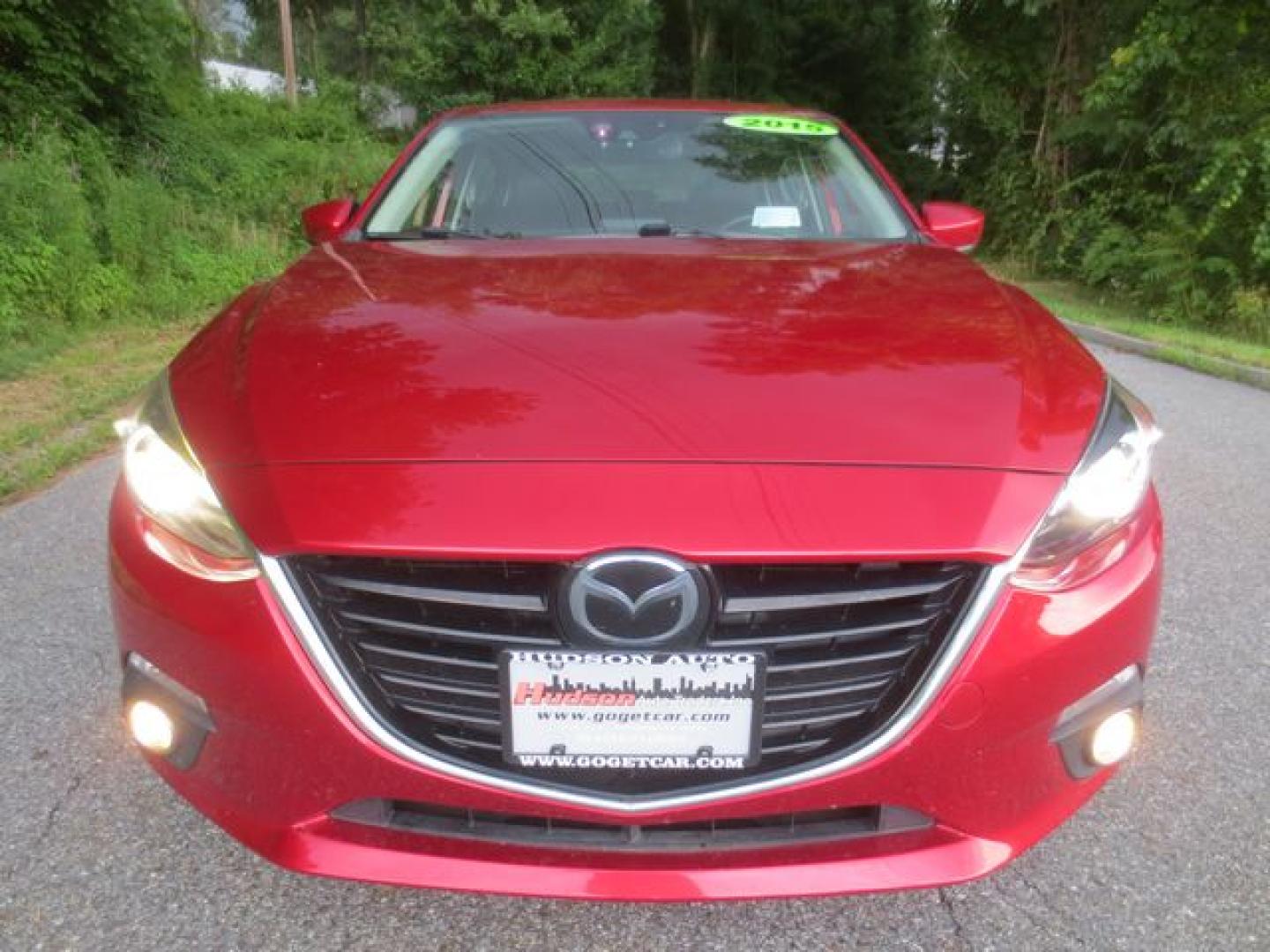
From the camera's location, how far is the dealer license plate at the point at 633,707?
1372mm

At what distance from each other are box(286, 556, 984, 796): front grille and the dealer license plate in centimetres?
2

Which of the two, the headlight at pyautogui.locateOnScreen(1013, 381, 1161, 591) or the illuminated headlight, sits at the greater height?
the headlight at pyautogui.locateOnScreen(1013, 381, 1161, 591)

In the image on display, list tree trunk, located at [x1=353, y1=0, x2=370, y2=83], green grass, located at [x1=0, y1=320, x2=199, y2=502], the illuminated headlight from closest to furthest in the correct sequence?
1. the illuminated headlight
2. green grass, located at [x1=0, y1=320, x2=199, y2=502]
3. tree trunk, located at [x1=353, y1=0, x2=370, y2=83]

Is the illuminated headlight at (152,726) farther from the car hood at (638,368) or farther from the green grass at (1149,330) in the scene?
the green grass at (1149,330)

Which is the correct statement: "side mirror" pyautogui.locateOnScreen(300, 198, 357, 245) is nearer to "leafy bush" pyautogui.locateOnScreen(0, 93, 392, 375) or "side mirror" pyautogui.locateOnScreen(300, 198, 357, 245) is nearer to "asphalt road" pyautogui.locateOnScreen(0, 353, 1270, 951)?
"asphalt road" pyautogui.locateOnScreen(0, 353, 1270, 951)

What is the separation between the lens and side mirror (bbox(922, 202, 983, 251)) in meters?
2.74

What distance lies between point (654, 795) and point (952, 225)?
1957 mm

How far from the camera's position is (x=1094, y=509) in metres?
1.54

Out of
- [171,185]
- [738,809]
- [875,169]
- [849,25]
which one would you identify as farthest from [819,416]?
[849,25]

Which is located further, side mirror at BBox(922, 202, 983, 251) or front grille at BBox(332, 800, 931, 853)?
side mirror at BBox(922, 202, 983, 251)

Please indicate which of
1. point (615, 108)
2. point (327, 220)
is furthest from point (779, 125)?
point (327, 220)

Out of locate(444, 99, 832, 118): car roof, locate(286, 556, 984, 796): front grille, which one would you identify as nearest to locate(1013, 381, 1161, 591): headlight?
locate(286, 556, 984, 796): front grille

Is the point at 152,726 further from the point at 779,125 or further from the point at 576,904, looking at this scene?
the point at 779,125

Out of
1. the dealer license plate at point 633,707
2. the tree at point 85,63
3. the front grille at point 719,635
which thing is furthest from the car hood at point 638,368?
the tree at point 85,63
